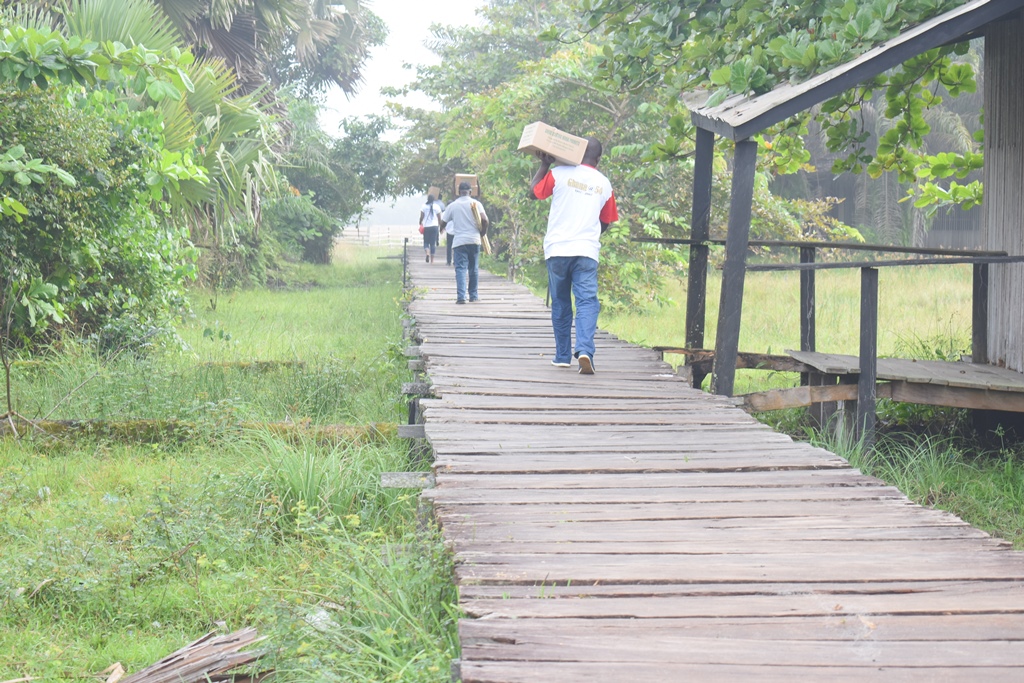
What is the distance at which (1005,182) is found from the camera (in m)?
7.44

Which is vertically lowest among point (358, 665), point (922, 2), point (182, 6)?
point (358, 665)

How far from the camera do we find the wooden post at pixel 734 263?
21.6 ft

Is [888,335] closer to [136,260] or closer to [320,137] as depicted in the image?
[136,260]

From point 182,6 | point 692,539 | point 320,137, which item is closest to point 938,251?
point 692,539

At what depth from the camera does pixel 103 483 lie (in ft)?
19.9

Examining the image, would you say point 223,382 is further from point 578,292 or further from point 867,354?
point 867,354

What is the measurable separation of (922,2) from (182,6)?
1094cm

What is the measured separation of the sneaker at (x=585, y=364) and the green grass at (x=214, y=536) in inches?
55.6

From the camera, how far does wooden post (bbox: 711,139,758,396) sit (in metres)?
6.58

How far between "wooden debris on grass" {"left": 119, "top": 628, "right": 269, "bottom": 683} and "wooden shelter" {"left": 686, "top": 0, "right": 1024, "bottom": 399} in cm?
405

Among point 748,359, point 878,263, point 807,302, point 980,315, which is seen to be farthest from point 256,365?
point 980,315

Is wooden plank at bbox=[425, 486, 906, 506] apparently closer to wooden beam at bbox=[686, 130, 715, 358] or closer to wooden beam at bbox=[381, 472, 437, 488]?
wooden beam at bbox=[381, 472, 437, 488]

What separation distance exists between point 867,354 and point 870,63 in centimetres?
186

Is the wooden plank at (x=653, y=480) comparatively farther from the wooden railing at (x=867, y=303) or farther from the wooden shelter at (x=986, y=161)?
the wooden shelter at (x=986, y=161)
